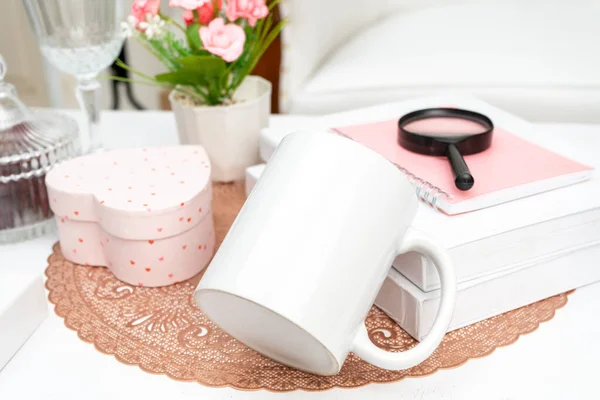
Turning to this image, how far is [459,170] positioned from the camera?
0.53 meters

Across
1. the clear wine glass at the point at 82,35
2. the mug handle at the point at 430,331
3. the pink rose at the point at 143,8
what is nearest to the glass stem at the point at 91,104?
the clear wine glass at the point at 82,35

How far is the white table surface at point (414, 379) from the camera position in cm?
44

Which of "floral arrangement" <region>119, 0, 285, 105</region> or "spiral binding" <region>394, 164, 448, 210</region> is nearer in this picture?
"spiral binding" <region>394, 164, 448, 210</region>

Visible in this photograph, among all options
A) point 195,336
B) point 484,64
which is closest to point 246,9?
point 195,336

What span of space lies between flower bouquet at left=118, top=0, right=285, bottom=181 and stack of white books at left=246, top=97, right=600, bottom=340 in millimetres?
268

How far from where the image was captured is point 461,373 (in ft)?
1.50

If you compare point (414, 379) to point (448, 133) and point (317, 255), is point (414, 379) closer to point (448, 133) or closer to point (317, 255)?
point (317, 255)

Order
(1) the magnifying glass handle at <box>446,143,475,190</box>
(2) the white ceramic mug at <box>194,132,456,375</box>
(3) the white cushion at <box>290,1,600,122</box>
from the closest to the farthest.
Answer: (2) the white ceramic mug at <box>194,132,456,375</box> < (1) the magnifying glass handle at <box>446,143,475,190</box> < (3) the white cushion at <box>290,1,600,122</box>

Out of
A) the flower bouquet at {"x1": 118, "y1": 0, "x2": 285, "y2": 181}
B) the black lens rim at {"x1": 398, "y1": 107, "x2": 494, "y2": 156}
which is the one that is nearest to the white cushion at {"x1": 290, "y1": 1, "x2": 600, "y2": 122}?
the flower bouquet at {"x1": 118, "y1": 0, "x2": 285, "y2": 181}

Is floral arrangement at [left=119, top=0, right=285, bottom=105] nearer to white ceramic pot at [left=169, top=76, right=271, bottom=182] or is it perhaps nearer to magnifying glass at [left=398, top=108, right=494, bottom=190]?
white ceramic pot at [left=169, top=76, right=271, bottom=182]

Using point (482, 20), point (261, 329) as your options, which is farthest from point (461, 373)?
point (482, 20)

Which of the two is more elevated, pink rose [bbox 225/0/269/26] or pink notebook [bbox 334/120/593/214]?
pink rose [bbox 225/0/269/26]

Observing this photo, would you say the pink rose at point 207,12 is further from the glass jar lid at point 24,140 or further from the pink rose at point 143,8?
the glass jar lid at point 24,140

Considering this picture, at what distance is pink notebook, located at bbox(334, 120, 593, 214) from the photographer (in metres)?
0.51
